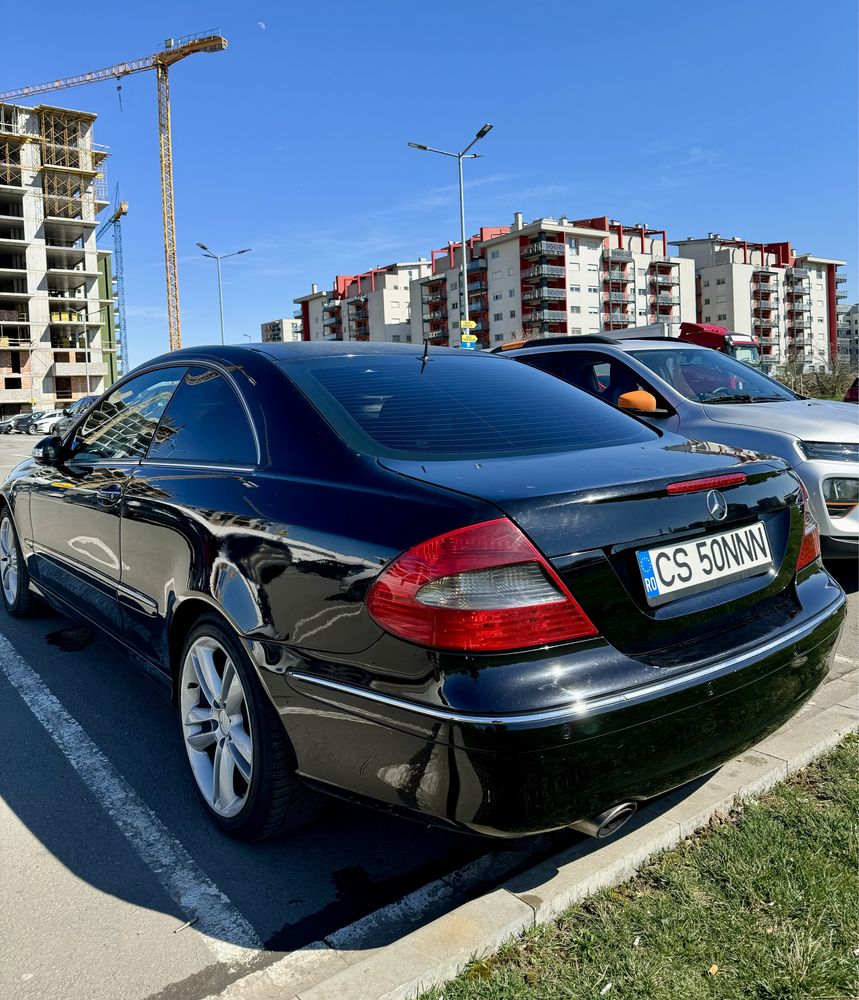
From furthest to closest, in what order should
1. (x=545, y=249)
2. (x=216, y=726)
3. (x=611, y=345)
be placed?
(x=545, y=249), (x=611, y=345), (x=216, y=726)

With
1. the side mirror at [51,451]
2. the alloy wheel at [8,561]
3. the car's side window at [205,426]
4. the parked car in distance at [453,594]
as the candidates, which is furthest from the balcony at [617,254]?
the parked car in distance at [453,594]

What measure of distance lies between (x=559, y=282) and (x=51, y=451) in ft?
292

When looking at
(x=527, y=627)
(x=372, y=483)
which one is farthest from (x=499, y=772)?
(x=372, y=483)

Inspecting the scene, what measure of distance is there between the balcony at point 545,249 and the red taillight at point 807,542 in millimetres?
88374

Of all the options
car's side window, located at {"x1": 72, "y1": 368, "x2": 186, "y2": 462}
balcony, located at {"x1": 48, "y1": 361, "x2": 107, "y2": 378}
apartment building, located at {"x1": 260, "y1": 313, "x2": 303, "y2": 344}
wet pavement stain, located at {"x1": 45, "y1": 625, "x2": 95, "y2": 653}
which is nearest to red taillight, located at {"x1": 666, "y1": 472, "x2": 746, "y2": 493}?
car's side window, located at {"x1": 72, "y1": 368, "x2": 186, "y2": 462}

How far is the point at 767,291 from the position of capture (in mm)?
110000

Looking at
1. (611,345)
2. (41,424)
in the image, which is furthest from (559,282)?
(611,345)

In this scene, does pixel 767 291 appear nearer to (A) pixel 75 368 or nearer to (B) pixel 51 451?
(A) pixel 75 368

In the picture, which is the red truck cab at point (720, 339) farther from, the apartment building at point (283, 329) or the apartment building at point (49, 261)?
the apartment building at point (283, 329)

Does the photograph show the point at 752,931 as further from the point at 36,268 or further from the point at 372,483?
the point at 36,268

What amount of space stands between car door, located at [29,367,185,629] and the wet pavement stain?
407 millimetres

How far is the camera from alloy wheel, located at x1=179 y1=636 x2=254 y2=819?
2629mm

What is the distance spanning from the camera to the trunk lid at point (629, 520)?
2.05 m

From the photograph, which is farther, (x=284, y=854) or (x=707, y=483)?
(x=284, y=854)
